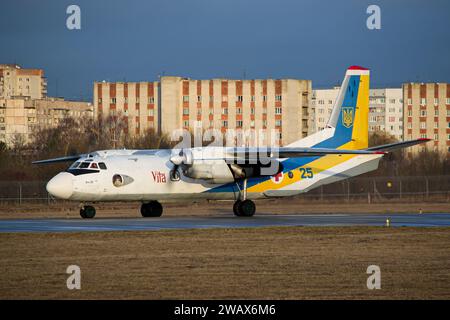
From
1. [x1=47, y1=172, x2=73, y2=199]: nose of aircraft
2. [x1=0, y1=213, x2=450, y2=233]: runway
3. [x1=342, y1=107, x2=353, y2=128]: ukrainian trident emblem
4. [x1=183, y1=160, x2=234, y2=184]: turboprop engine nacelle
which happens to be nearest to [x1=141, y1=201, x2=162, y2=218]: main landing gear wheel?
[x1=183, y1=160, x2=234, y2=184]: turboprop engine nacelle

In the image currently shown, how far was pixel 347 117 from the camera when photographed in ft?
132

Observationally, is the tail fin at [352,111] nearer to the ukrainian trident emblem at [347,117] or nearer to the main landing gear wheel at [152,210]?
the ukrainian trident emblem at [347,117]

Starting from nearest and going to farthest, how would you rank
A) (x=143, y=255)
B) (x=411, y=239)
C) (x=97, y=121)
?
(x=143, y=255)
(x=411, y=239)
(x=97, y=121)

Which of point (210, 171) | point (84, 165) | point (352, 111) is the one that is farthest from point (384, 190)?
point (84, 165)

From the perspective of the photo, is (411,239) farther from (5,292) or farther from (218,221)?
(5,292)

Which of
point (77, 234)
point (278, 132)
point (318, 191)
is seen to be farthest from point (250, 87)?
point (77, 234)

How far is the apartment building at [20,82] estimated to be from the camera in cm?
17045

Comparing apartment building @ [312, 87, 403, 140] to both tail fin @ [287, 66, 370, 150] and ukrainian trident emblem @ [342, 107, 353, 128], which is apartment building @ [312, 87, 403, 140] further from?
ukrainian trident emblem @ [342, 107, 353, 128]

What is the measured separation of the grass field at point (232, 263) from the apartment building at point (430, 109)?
89.8m

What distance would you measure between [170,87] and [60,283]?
280ft

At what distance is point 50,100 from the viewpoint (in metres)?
163

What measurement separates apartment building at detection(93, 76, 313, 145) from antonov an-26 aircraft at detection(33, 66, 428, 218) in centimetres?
5841

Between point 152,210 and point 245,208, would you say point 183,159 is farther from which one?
point 245,208
